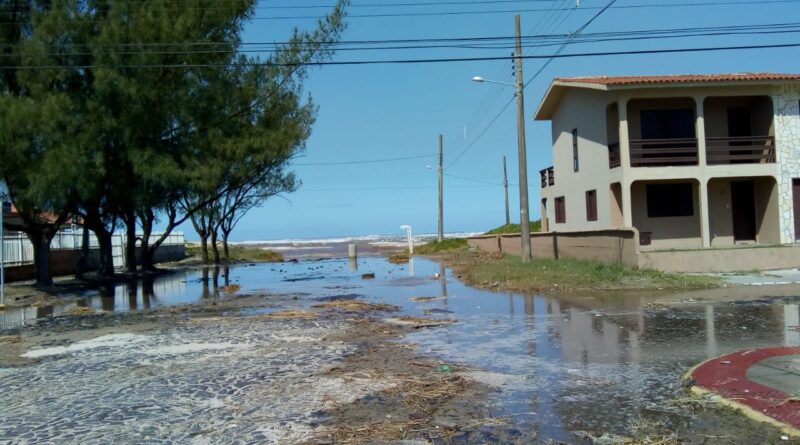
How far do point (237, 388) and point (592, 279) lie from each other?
502 inches

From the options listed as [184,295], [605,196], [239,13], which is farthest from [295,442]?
[239,13]

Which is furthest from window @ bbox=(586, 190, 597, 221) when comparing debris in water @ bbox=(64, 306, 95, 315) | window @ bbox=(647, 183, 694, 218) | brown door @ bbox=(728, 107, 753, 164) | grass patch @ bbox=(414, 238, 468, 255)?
grass patch @ bbox=(414, 238, 468, 255)

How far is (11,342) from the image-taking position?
477 inches

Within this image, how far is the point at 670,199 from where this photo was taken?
26.8 meters

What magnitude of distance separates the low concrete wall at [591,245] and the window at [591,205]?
8.25 ft

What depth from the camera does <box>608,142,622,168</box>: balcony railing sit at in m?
25.9

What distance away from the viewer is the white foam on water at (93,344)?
10.8m

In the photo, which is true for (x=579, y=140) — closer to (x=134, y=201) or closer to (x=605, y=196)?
(x=605, y=196)

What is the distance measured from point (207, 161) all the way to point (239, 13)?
681 cm

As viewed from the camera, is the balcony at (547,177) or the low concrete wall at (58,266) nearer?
the low concrete wall at (58,266)

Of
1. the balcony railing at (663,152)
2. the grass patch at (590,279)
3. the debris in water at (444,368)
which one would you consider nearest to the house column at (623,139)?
the balcony railing at (663,152)

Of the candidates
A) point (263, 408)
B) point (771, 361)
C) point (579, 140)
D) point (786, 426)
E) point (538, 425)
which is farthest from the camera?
point (579, 140)

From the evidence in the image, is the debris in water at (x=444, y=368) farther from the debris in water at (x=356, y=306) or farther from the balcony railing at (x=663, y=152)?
the balcony railing at (x=663, y=152)

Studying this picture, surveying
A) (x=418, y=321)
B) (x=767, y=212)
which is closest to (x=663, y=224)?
(x=767, y=212)
